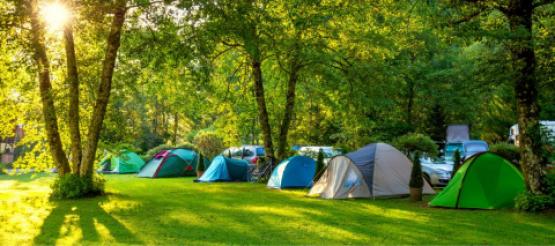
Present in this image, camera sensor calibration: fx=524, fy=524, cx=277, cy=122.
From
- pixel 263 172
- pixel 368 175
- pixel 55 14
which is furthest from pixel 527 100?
pixel 263 172

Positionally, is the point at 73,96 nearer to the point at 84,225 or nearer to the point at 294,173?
the point at 84,225

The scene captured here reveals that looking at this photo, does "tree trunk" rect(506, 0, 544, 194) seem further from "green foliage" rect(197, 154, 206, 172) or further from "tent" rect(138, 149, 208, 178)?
"tent" rect(138, 149, 208, 178)

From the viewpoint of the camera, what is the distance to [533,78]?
38.1ft

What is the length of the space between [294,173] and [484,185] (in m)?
7.84

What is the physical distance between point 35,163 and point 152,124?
3648 cm

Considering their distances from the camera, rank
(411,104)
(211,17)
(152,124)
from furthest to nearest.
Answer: (152,124), (411,104), (211,17)

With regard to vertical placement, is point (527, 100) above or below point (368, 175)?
above

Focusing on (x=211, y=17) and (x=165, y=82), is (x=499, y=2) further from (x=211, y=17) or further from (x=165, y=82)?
(x=165, y=82)

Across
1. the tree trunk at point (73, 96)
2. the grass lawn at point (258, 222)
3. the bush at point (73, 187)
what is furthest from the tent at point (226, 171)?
the grass lawn at point (258, 222)

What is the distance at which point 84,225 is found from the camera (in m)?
10.4

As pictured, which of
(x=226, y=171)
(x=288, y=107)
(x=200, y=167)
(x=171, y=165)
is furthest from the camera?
(x=171, y=165)

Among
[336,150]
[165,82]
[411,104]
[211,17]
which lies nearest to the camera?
[211,17]

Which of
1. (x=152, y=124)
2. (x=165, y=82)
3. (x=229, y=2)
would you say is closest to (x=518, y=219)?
(x=229, y=2)

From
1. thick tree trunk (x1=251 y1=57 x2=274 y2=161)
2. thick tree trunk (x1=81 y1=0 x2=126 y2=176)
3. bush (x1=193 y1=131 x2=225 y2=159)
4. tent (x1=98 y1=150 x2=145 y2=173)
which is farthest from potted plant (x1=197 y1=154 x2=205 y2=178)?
thick tree trunk (x1=81 y1=0 x2=126 y2=176)
